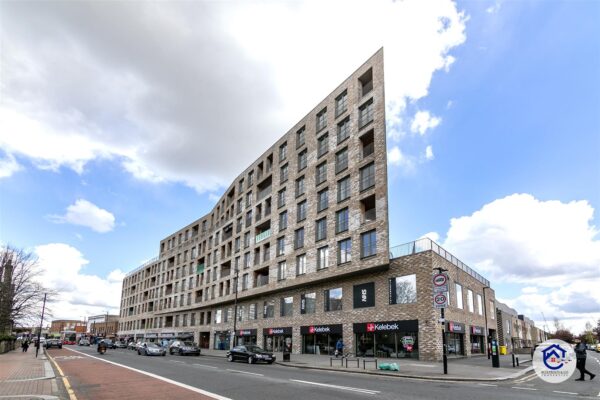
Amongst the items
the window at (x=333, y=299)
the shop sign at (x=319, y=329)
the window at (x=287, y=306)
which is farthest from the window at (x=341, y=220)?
the window at (x=287, y=306)

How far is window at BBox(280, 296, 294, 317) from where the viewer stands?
4099cm

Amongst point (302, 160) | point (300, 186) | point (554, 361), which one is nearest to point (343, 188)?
point (300, 186)

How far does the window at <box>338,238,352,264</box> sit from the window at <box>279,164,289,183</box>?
13141 mm

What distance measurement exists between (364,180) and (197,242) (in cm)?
4416

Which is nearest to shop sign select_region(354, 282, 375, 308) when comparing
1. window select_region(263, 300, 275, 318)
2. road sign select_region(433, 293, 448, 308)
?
road sign select_region(433, 293, 448, 308)

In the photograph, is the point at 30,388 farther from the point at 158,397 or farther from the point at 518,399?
the point at 518,399

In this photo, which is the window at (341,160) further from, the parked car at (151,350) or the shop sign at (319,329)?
the parked car at (151,350)

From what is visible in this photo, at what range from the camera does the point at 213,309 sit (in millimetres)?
60312

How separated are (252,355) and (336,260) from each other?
1069cm

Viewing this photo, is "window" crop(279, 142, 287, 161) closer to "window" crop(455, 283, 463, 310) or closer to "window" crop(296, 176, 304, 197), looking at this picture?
"window" crop(296, 176, 304, 197)

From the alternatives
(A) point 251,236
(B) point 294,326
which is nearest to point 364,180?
(B) point 294,326

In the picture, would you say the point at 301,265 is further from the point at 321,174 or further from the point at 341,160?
the point at 341,160

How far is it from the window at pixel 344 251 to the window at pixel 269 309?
518 inches

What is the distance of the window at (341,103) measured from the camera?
3826cm
